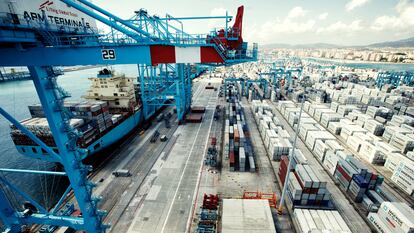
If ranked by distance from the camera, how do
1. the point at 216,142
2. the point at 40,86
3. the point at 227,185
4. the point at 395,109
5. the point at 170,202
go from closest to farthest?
the point at 40,86 → the point at 170,202 → the point at 227,185 → the point at 216,142 → the point at 395,109

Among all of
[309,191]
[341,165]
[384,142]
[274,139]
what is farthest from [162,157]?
[384,142]

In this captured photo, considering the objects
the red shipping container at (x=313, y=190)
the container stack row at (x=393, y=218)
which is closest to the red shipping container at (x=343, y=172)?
the container stack row at (x=393, y=218)

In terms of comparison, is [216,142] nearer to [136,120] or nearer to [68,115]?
[136,120]

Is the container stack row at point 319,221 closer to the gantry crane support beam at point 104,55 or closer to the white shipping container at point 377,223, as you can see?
the white shipping container at point 377,223

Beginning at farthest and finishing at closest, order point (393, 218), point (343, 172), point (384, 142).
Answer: point (384, 142)
point (343, 172)
point (393, 218)

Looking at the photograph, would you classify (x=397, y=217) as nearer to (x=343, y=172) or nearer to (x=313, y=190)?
(x=313, y=190)

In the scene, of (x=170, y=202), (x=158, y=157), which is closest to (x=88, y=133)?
(x=158, y=157)
